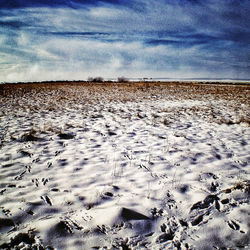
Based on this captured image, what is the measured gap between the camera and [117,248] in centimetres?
185

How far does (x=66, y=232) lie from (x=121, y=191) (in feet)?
3.23

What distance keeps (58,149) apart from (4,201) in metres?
1.82

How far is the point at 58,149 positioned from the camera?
13.8 feet

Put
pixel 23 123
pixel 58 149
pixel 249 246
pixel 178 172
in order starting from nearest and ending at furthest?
pixel 249 246
pixel 178 172
pixel 58 149
pixel 23 123

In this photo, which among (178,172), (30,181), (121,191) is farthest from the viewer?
(178,172)

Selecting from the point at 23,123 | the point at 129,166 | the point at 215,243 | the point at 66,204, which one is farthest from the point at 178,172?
the point at 23,123

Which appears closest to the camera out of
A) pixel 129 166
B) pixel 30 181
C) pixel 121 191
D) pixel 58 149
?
pixel 121 191

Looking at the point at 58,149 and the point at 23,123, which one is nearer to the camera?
the point at 58,149

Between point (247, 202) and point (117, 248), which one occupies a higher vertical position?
point (247, 202)

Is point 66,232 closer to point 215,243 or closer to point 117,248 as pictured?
point 117,248

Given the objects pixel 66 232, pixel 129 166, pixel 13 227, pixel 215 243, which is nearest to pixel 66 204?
pixel 66 232

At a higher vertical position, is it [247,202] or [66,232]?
[247,202]

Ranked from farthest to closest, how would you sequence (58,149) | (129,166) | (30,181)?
(58,149) < (129,166) < (30,181)

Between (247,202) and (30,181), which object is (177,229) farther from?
(30,181)
